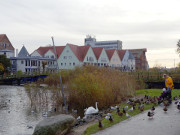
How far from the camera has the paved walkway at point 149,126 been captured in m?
9.25

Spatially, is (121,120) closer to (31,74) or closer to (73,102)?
(73,102)

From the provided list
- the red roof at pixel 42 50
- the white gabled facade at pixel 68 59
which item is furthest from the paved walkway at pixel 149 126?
the red roof at pixel 42 50

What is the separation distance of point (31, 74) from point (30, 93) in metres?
35.3

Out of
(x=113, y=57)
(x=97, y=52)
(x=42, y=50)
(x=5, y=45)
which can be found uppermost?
(x=5, y=45)

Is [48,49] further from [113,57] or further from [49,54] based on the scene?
[113,57]

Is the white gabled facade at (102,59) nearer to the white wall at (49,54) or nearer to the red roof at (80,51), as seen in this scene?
the red roof at (80,51)

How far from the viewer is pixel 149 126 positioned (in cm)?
1008

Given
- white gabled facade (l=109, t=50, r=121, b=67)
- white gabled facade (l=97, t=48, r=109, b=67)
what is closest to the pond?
white gabled facade (l=97, t=48, r=109, b=67)

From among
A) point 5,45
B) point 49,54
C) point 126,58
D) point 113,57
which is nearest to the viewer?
point 49,54

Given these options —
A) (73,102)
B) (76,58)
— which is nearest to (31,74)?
(76,58)

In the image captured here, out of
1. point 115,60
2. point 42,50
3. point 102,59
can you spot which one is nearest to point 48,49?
point 42,50

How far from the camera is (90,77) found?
17.6m

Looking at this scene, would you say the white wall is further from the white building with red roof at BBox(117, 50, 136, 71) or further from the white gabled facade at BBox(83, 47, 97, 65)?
the white building with red roof at BBox(117, 50, 136, 71)

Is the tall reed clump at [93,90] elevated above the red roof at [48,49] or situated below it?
below
